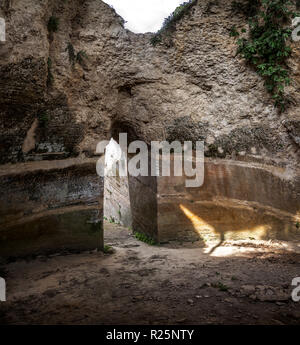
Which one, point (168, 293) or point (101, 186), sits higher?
point (101, 186)

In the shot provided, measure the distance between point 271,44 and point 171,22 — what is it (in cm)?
218

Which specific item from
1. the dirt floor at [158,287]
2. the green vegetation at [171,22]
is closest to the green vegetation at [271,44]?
the green vegetation at [171,22]

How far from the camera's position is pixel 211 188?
6.46 meters

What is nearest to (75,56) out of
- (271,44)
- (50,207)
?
(50,207)

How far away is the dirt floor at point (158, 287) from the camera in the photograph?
9.41 feet

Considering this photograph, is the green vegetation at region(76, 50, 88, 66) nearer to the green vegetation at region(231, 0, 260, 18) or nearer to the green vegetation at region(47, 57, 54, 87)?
the green vegetation at region(47, 57, 54, 87)

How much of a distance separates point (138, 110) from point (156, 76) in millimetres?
839

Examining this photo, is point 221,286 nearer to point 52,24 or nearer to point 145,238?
point 145,238

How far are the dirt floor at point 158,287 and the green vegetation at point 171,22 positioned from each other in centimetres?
462

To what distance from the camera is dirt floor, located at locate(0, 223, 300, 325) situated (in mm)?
2867

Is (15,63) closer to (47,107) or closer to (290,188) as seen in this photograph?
(47,107)

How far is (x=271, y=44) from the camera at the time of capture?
5.60 metres
